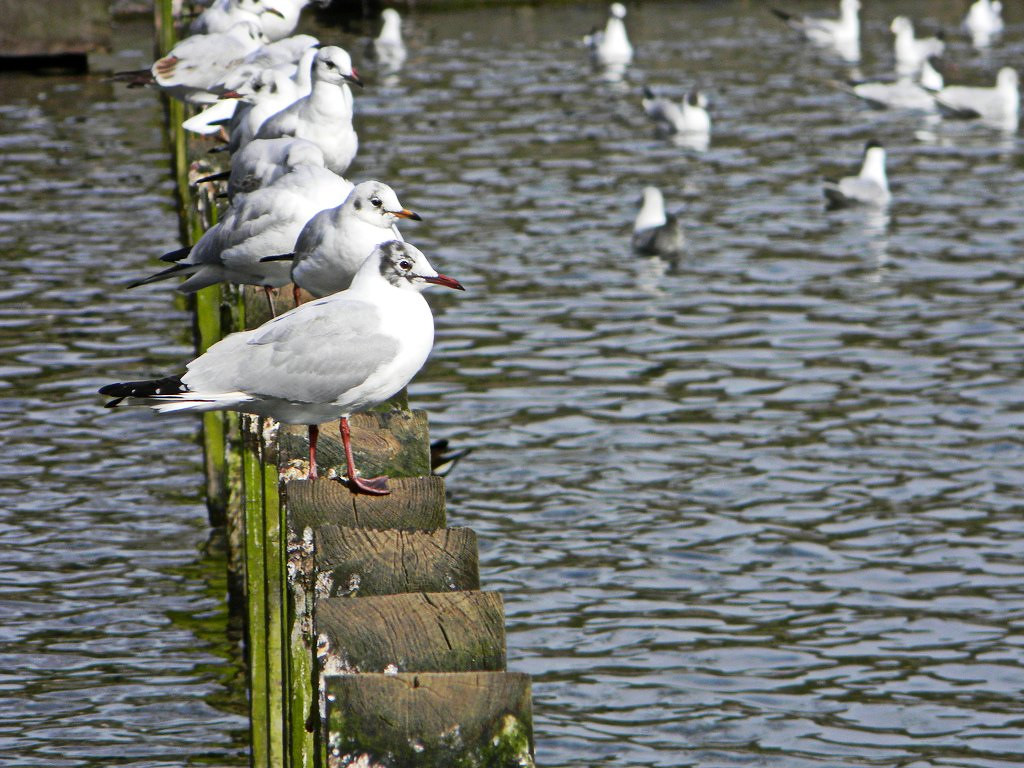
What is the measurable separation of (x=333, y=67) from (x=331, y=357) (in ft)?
11.4

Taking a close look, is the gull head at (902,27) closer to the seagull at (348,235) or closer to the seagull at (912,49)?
the seagull at (912,49)

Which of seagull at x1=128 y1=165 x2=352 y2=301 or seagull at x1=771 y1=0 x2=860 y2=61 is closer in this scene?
seagull at x1=128 y1=165 x2=352 y2=301

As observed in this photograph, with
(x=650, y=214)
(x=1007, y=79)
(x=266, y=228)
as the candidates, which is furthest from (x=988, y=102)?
(x=266, y=228)

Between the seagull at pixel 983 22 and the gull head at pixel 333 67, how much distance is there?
28.1 m

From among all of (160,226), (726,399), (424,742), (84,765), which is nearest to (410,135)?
(160,226)

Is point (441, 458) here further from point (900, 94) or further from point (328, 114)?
point (900, 94)

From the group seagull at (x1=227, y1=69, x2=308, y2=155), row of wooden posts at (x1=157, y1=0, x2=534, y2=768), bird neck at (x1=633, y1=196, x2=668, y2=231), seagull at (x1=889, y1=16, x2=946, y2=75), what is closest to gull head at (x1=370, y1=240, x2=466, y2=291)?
row of wooden posts at (x1=157, y1=0, x2=534, y2=768)

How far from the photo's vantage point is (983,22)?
1369 inches

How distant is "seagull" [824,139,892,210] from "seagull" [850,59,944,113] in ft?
24.6

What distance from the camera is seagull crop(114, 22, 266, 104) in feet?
37.9

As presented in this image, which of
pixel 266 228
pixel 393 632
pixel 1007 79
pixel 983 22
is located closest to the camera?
pixel 393 632

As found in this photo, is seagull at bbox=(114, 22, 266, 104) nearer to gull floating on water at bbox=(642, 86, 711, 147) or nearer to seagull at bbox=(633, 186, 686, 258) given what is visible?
seagull at bbox=(633, 186, 686, 258)

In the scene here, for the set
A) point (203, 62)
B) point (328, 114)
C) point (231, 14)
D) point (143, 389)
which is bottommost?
point (143, 389)

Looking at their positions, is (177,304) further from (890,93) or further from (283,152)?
(890,93)
